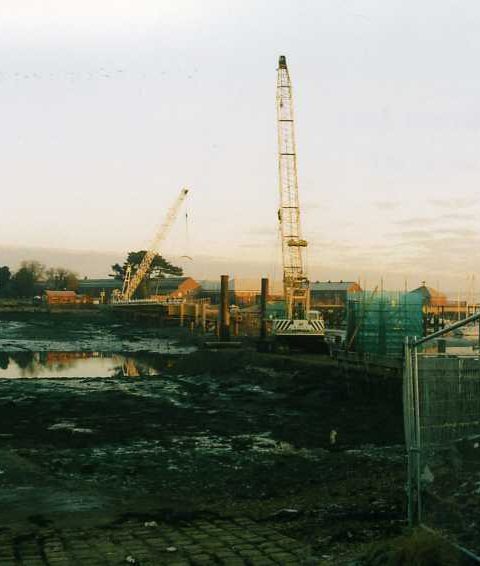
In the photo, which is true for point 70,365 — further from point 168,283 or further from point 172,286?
point 168,283

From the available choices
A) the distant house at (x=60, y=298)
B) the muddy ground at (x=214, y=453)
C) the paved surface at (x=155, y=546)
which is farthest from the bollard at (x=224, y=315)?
the distant house at (x=60, y=298)

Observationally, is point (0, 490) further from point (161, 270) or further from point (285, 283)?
point (161, 270)

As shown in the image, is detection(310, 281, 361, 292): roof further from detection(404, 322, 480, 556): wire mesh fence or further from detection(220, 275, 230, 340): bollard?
detection(404, 322, 480, 556): wire mesh fence

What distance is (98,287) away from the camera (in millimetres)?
165500

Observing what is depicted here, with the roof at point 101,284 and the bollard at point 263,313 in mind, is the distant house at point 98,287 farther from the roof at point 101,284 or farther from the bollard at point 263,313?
the bollard at point 263,313

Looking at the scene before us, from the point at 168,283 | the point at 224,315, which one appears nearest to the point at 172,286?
the point at 168,283

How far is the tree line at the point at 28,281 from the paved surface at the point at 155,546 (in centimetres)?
15723

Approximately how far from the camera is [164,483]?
39.2 feet

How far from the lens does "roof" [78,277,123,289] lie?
535ft

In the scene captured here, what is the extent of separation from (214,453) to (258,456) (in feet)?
3.13

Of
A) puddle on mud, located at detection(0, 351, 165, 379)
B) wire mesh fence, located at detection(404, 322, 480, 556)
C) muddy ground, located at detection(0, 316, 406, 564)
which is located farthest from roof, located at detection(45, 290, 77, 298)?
wire mesh fence, located at detection(404, 322, 480, 556)

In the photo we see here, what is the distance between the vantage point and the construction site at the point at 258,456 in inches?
288

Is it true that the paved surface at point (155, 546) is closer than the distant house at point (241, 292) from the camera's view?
Yes

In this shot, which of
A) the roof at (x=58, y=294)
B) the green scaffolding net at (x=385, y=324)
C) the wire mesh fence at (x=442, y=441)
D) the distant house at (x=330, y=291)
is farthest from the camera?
the roof at (x=58, y=294)
